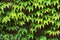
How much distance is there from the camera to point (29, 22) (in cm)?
416

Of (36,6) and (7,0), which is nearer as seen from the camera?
(36,6)

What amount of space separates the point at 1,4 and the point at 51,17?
968 millimetres

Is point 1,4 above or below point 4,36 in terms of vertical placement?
above

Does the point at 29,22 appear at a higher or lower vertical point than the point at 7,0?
lower

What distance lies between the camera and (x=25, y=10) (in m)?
4.15

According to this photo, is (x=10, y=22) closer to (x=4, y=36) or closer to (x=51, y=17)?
(x=4, y=36)

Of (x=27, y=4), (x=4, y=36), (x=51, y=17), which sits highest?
(x=27, y=4)

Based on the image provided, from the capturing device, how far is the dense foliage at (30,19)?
397 centimetres

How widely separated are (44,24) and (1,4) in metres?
0.89

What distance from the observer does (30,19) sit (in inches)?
159

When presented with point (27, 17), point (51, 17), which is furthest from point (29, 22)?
point (51, 17)

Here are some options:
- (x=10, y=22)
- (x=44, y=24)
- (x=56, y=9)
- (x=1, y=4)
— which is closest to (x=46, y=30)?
(x=44, y=24)

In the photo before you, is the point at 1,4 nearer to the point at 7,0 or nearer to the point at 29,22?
the point at 7,0

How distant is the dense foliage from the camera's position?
3967mm
